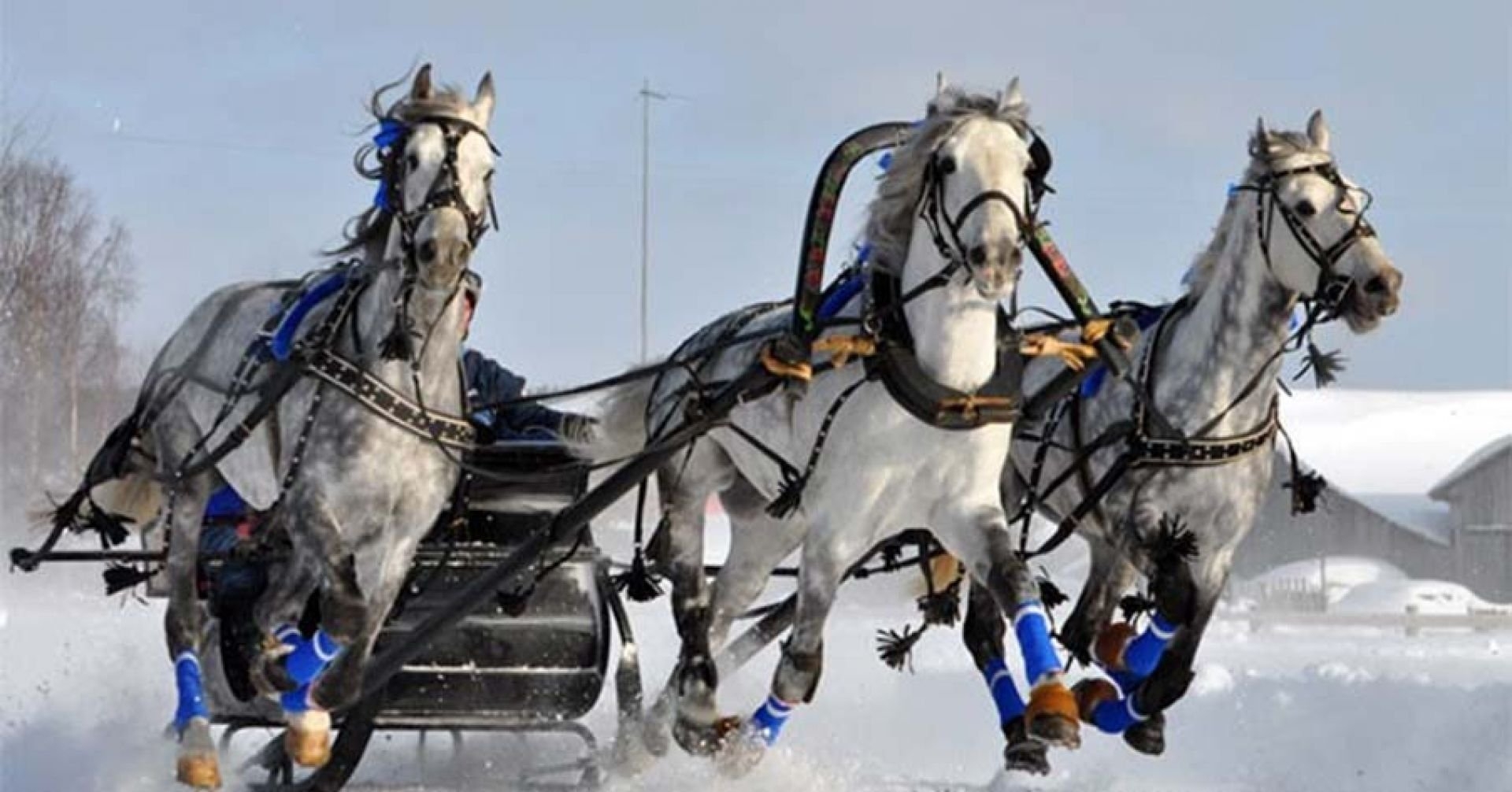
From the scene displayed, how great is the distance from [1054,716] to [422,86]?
286 cm

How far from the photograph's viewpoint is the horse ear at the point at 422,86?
802 centimetres

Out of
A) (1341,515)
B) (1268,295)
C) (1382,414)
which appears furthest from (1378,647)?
(1382,414)

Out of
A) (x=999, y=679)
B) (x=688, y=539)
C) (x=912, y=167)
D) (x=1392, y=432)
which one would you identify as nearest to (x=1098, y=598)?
(x=688, y=539)

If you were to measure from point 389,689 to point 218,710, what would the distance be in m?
0.66

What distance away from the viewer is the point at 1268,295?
8977 millimetres

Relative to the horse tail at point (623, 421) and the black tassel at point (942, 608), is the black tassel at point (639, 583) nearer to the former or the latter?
the horse tail at point (623, 421)

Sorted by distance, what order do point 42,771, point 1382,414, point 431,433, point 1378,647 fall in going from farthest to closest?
point 1382,414 < point 1378,647 < point 42,771 < point 431,433

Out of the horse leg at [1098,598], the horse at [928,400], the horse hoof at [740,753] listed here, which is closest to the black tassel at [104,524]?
the horse hoof at [740,753]

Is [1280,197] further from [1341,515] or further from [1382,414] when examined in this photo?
[1382,414]

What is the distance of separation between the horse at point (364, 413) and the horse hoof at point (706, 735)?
4.02ft

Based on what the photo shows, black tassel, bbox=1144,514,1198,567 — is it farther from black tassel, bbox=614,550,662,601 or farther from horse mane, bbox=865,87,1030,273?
black tassel, bbox=614,550,662,601

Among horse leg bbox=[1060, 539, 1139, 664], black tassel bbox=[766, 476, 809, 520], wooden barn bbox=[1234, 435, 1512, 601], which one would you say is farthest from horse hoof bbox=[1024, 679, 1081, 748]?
wooden barn bbox=[1234, 435, 1512, 601]

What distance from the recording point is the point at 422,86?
8.04m

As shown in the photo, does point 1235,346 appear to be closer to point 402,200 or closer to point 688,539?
point 688,539
